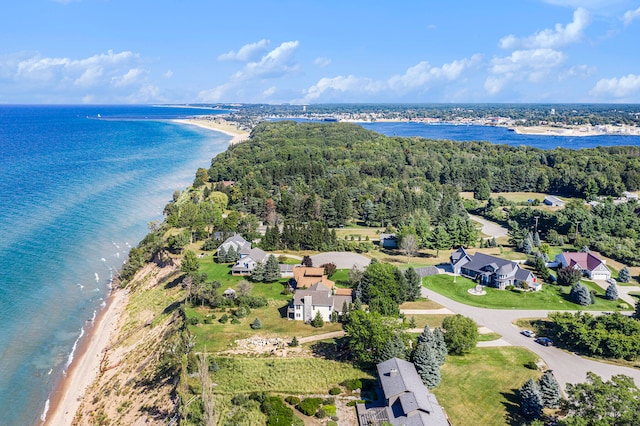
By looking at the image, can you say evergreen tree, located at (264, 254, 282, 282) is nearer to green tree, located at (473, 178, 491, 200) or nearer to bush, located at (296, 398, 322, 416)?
bush, located at (296, 398, 322, 416)

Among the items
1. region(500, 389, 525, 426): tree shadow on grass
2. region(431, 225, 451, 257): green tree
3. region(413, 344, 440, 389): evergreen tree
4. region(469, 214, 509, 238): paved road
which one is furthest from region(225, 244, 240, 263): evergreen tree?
region(469, 214, 509, 238): paved road

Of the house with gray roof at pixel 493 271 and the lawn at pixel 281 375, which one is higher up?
the house with gray roof at pixel 493 271

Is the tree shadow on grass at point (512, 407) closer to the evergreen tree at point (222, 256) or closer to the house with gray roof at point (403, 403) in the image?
the house with gray roof at point (403, 403)

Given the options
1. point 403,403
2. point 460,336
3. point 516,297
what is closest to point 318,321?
point 460,336

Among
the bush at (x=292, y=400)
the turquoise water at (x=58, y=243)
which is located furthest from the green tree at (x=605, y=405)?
the turquoise water at (x=58, y=243)

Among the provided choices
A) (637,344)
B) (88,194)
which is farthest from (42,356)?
(88,194)

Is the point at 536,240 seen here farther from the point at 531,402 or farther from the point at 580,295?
the point at 531,402
